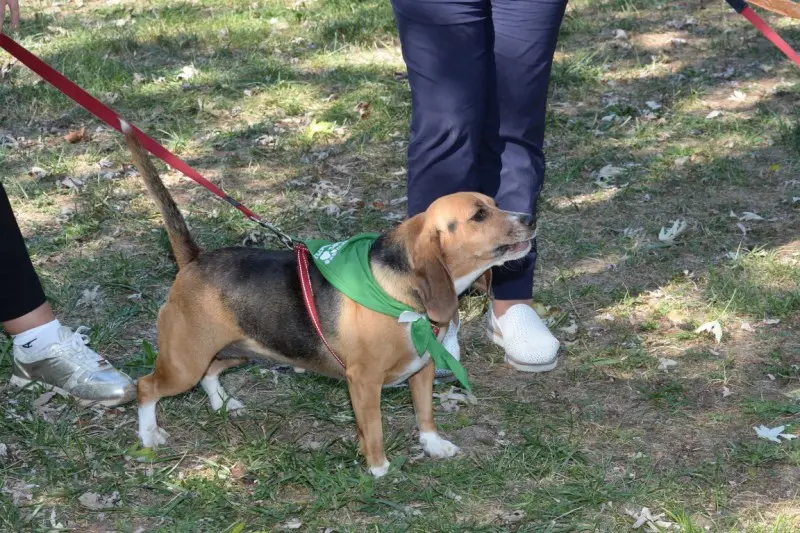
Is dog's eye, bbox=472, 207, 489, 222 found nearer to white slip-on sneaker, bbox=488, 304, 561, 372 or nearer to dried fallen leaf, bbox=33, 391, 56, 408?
white slip-on sneaker, bbox=488, 304, 561, 372

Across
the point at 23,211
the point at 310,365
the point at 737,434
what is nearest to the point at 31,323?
the point at 310,365

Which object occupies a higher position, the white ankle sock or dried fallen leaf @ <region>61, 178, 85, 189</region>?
the white ankle sock

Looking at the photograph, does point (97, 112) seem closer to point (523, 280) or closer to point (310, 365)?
point (310, 365)

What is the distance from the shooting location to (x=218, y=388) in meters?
4.66

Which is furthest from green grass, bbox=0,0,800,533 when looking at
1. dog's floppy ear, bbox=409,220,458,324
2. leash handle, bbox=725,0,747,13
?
leash handle, bbox=725,0,747,13

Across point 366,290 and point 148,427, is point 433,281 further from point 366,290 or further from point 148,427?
point 148,427

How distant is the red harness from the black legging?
1236 millimetres

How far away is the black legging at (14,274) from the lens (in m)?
4.34

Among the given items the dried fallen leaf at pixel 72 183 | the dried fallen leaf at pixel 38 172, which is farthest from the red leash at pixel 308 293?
the dried fallen leaf at pixel 38 172

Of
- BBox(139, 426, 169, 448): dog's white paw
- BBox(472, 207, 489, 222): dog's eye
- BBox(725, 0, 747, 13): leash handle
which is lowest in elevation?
BBox(139, 426, 169, 448): dog's white paw

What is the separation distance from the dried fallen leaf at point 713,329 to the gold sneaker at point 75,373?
2.79m

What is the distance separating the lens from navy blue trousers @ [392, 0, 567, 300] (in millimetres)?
4480

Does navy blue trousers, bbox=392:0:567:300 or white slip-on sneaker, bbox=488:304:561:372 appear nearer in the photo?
navy blue trousers, bbox=392:0:567:300

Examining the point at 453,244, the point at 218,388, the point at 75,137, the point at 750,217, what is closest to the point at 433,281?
the point at 453,244
